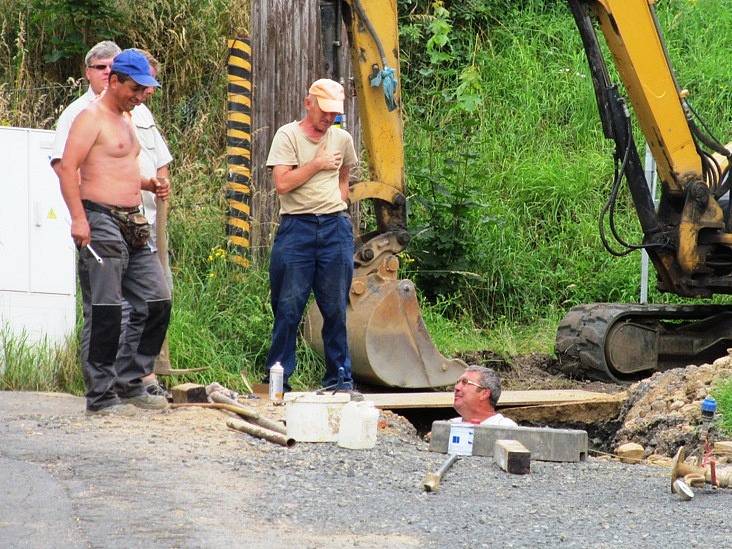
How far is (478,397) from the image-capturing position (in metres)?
7.66

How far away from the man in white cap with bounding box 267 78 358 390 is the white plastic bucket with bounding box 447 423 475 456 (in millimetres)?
1894

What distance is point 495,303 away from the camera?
45.3 ft

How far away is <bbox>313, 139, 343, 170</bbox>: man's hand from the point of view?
898cm

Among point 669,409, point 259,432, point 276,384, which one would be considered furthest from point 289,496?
point 669,409

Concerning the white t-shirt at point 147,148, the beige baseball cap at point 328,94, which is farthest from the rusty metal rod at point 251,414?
the beige baseball cap at point 328,94

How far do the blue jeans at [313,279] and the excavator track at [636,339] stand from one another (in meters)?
3.10

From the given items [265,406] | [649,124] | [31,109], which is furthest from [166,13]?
[265,406]

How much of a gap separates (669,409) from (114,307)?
377 centimetres

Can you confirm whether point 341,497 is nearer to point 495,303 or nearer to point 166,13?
point 495,303

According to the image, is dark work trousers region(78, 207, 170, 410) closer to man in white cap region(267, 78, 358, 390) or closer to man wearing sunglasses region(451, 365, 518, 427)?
man in white cap region(267, 78, 358, 390)

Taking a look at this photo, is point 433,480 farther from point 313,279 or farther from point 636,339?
point 636,339

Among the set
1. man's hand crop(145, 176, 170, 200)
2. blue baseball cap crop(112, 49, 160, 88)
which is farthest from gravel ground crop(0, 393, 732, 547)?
blue baseball cap crop(112, 49, 160, 88)

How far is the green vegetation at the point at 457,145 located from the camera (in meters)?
12.1

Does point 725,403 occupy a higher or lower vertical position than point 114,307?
lower
